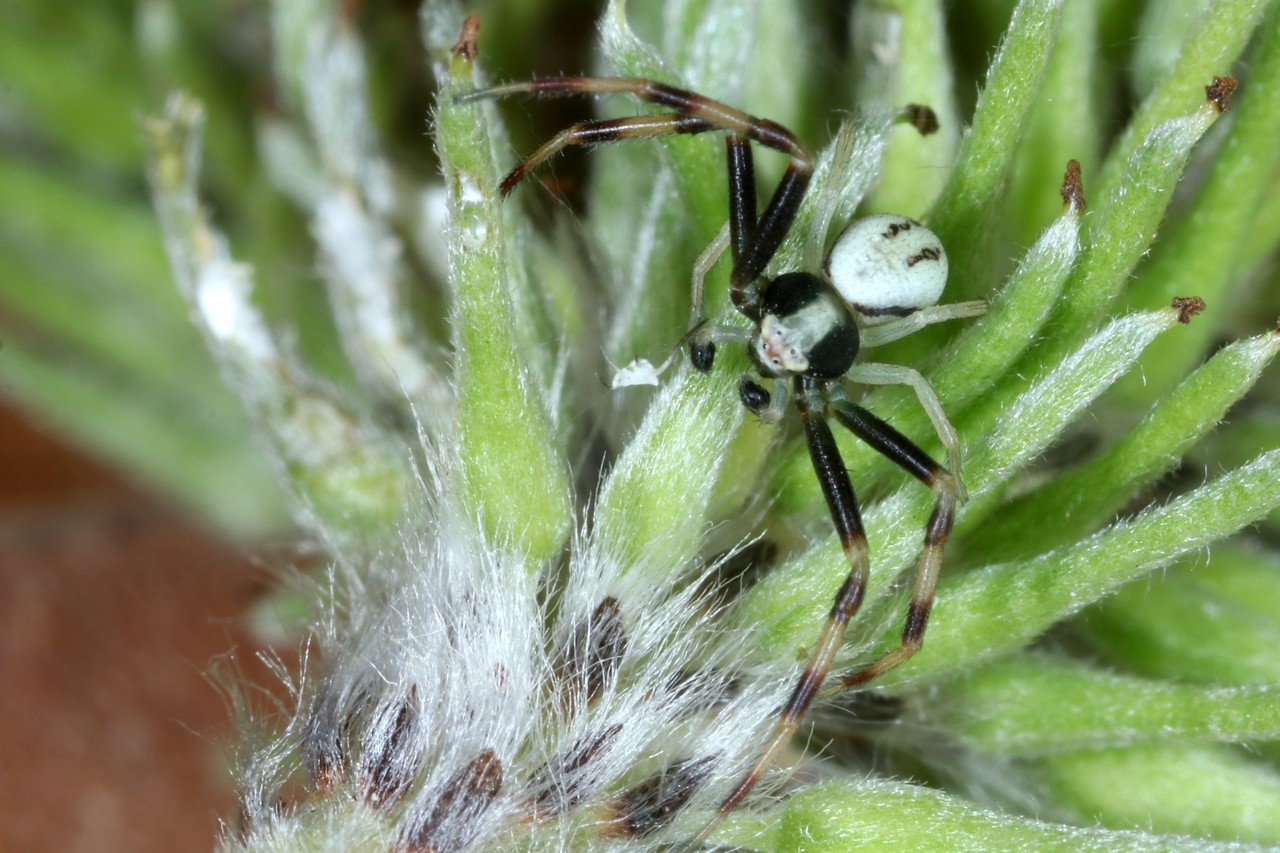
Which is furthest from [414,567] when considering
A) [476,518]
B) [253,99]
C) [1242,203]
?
[253,99]

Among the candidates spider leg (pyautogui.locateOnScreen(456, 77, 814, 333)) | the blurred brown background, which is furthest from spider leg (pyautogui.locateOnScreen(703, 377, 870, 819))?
the blurred brown background

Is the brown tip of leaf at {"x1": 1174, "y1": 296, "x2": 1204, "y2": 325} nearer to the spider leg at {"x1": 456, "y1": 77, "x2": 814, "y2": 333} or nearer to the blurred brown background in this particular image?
the spider leg at {"x1": 456, "y1": 77, "x2": 814, "y2": 333}

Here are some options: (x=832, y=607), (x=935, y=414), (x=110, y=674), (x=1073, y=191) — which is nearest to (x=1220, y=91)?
(x=1073, y=191)

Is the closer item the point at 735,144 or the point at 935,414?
the point at 935,414

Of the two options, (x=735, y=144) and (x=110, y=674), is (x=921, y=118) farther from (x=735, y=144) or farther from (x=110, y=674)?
(x=110, y=674)

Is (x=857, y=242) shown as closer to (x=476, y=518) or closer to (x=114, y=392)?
(x=476, y=518)
